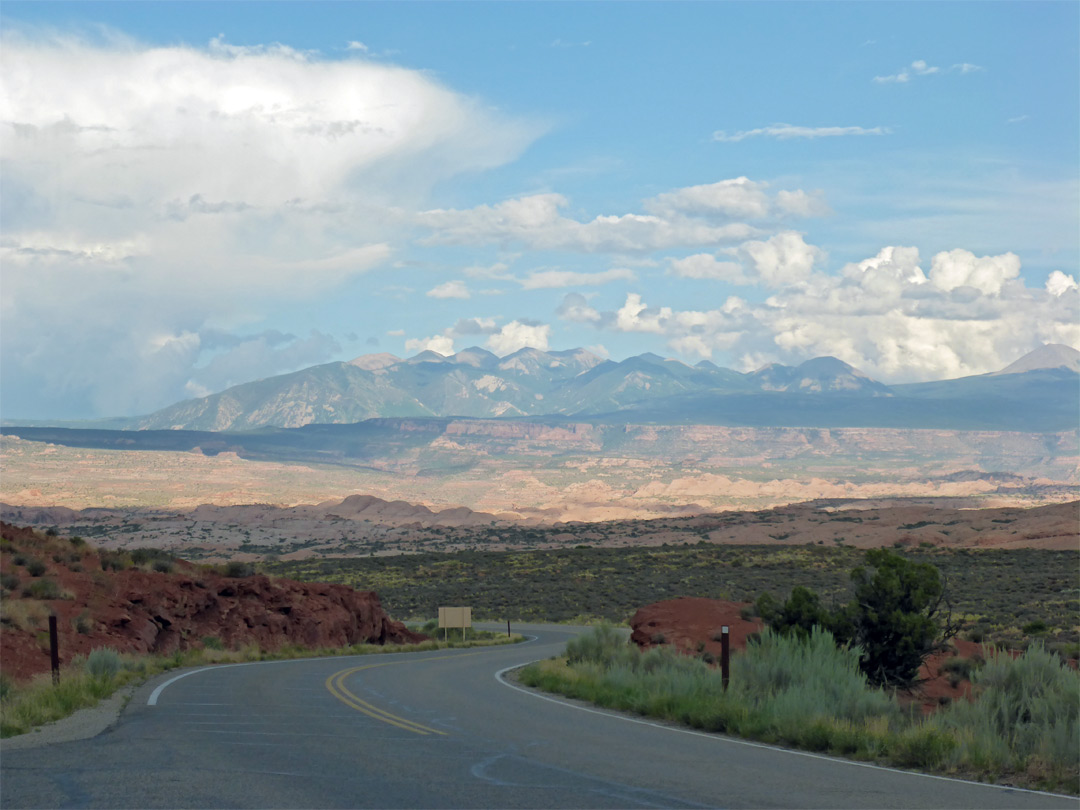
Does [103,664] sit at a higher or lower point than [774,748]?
lower

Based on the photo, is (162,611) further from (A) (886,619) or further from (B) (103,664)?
(A) (886,619)

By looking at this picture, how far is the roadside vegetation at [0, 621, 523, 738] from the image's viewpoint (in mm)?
14945

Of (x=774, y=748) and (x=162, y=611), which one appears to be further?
(x=162, y=611)

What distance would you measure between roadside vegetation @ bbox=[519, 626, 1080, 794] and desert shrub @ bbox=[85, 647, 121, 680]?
29.4 ft

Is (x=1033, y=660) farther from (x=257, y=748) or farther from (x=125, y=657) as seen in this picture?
(x=125, y=657)

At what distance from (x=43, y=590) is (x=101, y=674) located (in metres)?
7.56

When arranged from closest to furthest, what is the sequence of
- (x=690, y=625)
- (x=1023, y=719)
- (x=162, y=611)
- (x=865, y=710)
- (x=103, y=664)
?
1. (x=1023, y=719)
2. (x=865, y=710)
3. (x=103, y=664)
4. (x=690, y=625)
5. (x=162, y=611)

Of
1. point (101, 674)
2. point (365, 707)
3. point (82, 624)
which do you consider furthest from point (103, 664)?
point (365, 707)

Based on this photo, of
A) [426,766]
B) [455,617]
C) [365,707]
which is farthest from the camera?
[455,617]

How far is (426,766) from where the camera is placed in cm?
1122

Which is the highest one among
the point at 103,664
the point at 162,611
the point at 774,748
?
the point at 774,748

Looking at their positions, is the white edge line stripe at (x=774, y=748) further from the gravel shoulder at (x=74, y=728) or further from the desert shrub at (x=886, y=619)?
the gravel shoulder at (x=74, y=728)

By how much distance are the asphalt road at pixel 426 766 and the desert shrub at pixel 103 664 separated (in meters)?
3.86

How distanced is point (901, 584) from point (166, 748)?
45.6 feet
